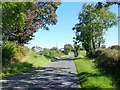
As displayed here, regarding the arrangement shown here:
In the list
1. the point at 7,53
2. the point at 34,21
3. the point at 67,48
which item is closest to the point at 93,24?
the point at 34,21

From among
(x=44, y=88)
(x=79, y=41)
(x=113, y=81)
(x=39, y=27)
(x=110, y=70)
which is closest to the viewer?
(x=44, y=88)

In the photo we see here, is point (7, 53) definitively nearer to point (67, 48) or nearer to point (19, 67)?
point (19, 67)

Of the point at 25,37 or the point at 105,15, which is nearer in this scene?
the point at 25,37

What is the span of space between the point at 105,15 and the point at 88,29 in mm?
5190

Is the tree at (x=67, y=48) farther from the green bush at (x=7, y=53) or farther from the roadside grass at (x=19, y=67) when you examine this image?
the green bush at (x=7, y=53)

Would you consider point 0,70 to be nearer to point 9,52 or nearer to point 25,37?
point 9,52

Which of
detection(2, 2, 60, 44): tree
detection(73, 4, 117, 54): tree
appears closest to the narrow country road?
detection(2, 2, 60, 44): tree

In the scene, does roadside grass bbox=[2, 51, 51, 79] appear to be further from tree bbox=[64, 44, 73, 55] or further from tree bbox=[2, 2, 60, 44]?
tree bbox=[64, 44, 73, 55]

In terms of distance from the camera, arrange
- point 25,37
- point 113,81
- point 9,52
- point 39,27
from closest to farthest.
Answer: point 113,81 < point 9,52 < point 25,37 < point 39,27

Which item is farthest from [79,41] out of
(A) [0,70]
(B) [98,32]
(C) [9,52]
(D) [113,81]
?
(D) [113,81]

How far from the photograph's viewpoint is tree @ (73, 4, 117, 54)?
237 feet

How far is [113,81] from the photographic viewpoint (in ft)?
60.6

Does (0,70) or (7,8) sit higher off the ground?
(7,8)

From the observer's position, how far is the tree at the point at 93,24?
7225 cm
